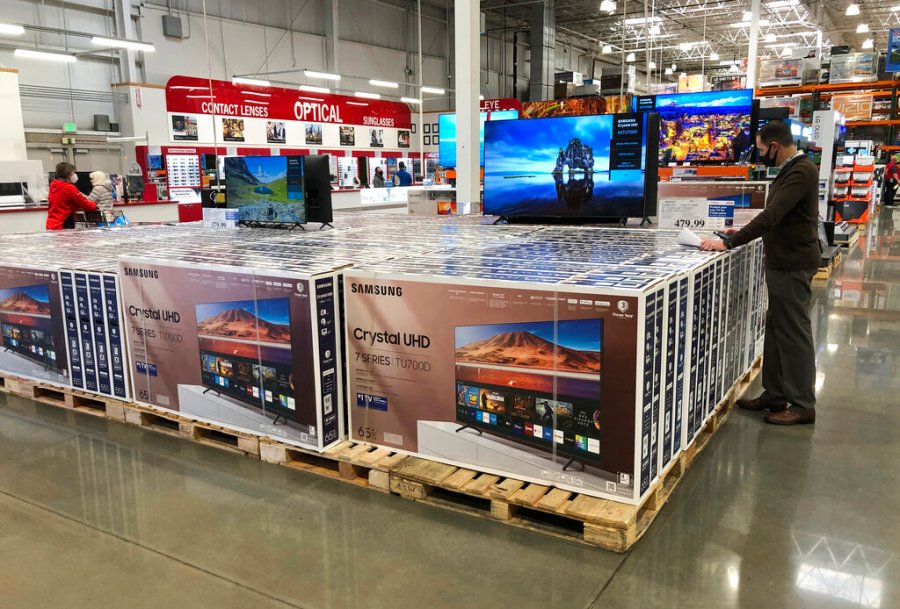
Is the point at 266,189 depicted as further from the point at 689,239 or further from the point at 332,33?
the point at 332,33

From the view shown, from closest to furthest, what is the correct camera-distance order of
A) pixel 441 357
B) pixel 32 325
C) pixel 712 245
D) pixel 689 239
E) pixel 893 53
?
pixel 441 357
pixel 712 245
pixel 689 239
pixel 32 325
pixel 893 53

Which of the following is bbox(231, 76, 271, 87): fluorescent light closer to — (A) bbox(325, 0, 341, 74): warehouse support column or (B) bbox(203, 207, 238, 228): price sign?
(A) bbox(325, 0, 341, 74): warehouse support column

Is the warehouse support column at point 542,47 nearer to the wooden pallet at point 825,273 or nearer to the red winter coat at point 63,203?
the wooden pallet at point 825,273

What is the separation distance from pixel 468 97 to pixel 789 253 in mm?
5184

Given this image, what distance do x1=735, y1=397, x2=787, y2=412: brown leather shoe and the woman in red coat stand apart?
789cm

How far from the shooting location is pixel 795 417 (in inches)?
178

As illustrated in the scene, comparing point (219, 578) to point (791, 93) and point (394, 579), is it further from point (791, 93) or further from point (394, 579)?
point (791, 93)

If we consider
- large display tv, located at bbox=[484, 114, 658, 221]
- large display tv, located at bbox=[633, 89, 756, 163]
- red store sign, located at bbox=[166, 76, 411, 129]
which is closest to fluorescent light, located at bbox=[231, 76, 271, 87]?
red store sign, located at bbox=[166, 76, 411, 129]

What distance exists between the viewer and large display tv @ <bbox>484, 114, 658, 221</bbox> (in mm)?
5477

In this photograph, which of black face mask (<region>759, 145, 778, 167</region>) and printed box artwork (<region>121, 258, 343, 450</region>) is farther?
black face mask (<region>759, 145, 778, 167</region>)

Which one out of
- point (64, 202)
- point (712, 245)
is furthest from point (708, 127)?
point (64, 202)

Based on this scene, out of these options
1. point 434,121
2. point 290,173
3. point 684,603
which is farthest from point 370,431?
point 434,121

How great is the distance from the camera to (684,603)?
266 centimetres

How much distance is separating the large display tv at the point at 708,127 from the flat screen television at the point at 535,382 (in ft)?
18.3
